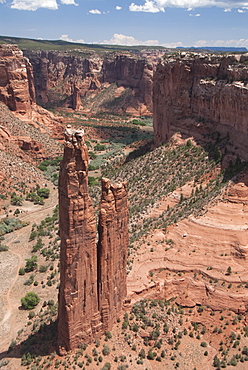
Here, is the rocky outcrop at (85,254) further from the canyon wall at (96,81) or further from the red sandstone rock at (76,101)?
the red sandstone rock at (76,101)

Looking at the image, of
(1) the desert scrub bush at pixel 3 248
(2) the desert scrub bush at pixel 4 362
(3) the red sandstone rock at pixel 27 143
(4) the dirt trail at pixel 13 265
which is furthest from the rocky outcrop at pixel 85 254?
(3) the red sandstone rock at pixel 27 143

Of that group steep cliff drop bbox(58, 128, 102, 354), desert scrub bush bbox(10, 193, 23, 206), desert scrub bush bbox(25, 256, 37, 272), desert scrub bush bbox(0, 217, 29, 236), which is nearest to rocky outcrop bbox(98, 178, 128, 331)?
steep cliff drop bbox(58, 128, 102, 354)

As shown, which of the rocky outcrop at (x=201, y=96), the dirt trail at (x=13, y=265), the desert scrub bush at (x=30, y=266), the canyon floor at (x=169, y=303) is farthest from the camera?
the rocky outcrop at (x=201, y=96)

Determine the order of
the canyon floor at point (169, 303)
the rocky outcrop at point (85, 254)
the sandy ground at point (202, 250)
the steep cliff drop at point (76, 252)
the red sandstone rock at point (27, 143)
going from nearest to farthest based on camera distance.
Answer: the steep cliff drop at point (76, 252) → the rocky outcrop at point (85, 254) → the canyon floor at point (169, 303) → the sandy ground at point (202, 250) → the red sandstone rock at point (27, 143)

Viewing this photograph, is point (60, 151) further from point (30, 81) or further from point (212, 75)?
point (212, 75)

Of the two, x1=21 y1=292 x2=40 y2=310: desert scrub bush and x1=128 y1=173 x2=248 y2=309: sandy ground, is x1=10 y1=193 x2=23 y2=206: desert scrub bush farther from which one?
x1=128 y1=173 x2=248 y2=309: sandy ground

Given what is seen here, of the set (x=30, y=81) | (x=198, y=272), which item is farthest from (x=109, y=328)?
(x=30, y=81)
